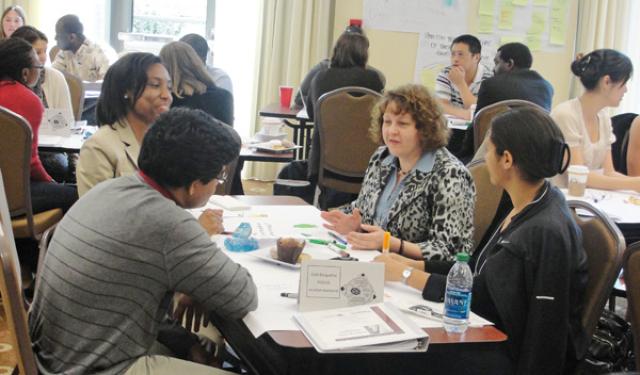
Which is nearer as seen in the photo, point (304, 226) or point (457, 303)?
point (457, 303)

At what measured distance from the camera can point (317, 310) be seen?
1947 millimetres

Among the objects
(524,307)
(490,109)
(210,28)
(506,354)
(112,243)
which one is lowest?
(506,354)

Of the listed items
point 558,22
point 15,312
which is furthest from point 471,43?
point 15,312

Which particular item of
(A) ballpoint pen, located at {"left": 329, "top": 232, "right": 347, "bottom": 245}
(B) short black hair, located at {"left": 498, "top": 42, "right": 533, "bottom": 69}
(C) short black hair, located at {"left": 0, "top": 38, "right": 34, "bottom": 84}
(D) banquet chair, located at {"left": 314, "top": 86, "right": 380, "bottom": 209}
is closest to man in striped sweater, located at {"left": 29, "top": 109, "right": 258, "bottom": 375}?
(A) ballpoint pen, located at {"left": 329, "top": 232, "right": 347, "bottom": 245}

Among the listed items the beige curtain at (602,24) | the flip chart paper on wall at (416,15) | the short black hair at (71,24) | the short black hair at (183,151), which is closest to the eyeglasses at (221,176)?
the short black hair at (183,151)

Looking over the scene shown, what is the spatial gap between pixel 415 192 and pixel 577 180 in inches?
41.3

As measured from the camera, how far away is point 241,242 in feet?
8.04

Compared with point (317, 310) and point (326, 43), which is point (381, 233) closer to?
point (317, 310)

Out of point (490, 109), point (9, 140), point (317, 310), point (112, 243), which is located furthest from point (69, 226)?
point (490, 109)

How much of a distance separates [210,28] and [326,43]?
1.07 m

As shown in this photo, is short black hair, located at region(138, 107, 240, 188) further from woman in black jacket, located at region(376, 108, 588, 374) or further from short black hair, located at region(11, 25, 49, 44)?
short black hair, located at region(11, 25, 49, 44)

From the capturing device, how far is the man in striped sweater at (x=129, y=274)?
5.96 feet

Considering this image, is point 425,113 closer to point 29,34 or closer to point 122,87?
point 122,87

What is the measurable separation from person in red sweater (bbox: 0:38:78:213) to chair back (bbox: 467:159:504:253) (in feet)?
6.35
